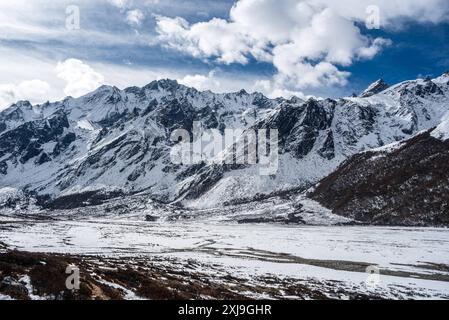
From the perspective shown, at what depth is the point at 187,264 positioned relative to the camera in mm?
71125

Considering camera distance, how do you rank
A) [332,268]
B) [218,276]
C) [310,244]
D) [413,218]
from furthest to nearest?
1. [413,218]
2. [310,244]
3. [332,268]
4. [218,276]

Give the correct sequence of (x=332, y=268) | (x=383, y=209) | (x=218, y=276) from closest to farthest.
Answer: (x=218, y=276) → (x=332, y=268) → (x=383, y=209)

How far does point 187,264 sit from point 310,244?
4576cm

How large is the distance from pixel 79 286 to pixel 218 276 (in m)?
23.6
